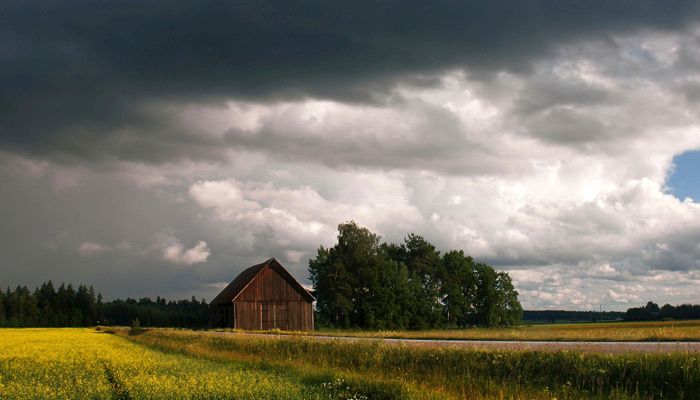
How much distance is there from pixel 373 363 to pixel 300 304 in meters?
50.9

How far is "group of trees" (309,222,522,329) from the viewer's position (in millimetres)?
84938

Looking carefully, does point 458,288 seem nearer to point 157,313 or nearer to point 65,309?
point 157,313

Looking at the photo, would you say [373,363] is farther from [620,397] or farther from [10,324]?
[10,324]

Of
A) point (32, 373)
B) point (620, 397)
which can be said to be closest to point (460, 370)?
point (620, 397)

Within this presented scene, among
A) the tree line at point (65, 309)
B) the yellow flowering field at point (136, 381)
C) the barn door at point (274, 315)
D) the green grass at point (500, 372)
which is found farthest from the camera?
the tree line at point (65, 309)

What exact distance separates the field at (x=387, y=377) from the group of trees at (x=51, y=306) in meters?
130

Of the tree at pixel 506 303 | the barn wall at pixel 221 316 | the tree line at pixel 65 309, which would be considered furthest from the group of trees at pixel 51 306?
the tree at pixel 506 303

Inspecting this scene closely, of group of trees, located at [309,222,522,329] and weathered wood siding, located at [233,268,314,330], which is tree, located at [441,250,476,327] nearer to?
group of trees, located at [309,222,522,329]

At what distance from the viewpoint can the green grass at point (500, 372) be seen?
1549cm

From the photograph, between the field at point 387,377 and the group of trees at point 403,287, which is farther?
the group of trees at point 403,287

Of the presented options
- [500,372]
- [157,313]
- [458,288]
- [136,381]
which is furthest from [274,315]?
[157,313]

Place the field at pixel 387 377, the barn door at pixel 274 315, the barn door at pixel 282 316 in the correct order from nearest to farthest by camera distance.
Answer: the field at pixel 387 377 → the barn door at pixel 274 315 → the barn door at pixel 282 316

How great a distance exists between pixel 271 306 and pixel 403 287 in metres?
22.8

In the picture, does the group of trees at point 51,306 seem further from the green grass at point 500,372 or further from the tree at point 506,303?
the green grass at point 500,372
